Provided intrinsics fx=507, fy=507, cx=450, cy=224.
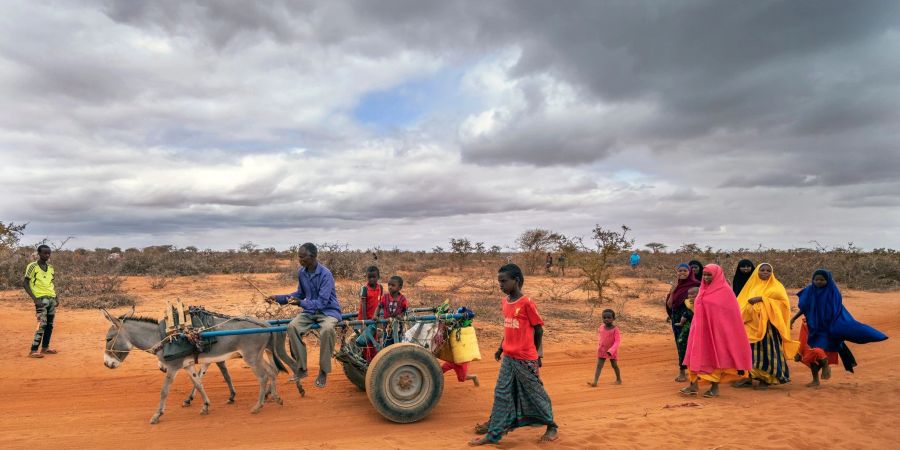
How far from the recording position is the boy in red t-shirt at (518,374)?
547cm

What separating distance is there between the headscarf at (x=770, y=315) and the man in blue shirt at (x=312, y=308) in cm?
646

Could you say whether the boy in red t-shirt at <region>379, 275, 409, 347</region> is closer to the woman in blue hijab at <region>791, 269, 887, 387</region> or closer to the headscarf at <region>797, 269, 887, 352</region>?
the woman in blue hijab at <region>791, 269, 887, 387</region>

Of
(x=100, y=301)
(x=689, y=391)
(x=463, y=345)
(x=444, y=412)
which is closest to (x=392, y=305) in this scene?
(x=463, y=345)

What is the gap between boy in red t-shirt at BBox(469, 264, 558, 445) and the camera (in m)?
Result: 5.47

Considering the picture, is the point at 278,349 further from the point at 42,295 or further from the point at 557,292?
the point at 557,292

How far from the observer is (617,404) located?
7238 millimetres

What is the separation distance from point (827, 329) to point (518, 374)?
5829 millimetres

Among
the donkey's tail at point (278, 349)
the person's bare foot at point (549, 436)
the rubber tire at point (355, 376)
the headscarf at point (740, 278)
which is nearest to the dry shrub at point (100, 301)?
the donkey's tail at point (278, 349)

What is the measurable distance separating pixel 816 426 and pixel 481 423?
413 cm

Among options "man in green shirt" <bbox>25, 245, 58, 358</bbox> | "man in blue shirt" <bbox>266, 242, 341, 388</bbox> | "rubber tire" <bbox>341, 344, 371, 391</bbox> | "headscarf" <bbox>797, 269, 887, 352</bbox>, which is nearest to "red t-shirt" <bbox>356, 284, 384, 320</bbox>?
"man in blue shirt" <bbox>266, 242, 341, 388</bbox>

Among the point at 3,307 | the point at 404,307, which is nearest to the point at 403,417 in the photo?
the point at 404,307

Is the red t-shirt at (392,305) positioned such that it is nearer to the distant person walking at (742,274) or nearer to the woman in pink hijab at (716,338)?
the woman in pink hijab at (716,338)

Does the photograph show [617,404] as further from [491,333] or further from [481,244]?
[481,244]

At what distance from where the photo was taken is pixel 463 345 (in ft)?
21.9
